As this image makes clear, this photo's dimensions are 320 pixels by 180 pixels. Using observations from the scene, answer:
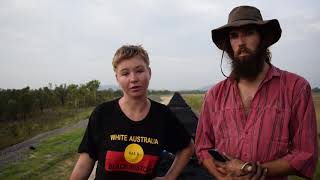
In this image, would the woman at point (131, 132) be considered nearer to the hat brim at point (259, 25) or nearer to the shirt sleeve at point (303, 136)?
the hat brim at point (259, 25)

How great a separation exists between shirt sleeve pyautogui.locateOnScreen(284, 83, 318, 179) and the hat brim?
522 mm

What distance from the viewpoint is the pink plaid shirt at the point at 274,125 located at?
109 inches

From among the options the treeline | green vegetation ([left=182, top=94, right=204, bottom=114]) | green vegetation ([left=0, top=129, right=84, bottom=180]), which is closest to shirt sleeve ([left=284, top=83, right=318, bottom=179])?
green vegetation ([left=0, top=129, right=84, bottom=180])

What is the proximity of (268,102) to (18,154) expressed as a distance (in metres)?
14.9

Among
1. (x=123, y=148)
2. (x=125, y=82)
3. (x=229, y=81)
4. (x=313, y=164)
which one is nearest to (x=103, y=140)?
(x=123, y=148)

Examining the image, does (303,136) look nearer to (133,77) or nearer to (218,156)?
(218,156)

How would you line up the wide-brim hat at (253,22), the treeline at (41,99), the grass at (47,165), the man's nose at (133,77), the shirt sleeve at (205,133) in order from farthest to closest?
the treeline at (41,99) → the grass at (47,165) → the shirt sleeve at (205,133) → the wide-brim hat at (253,22) → the man's nose at (133,77)

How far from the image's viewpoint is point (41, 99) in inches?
1866

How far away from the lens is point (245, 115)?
2.96 meters

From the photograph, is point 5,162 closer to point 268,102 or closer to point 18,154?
point 18,154

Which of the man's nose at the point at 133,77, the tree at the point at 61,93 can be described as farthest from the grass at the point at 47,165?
the tree at the point at 61,93

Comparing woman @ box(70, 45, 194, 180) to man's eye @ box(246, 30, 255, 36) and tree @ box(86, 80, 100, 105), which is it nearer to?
man's eye @ box(246, 30, 255, 36)

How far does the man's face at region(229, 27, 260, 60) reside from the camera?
2.97 metres

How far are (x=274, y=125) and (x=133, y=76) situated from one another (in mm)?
1043
